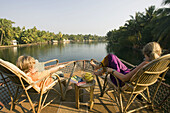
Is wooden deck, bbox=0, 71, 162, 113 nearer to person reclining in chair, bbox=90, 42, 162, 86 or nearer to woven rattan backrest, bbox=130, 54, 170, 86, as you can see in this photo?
person reclining in chair, bbox=90, 42, 162, 86

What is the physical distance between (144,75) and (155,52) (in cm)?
35

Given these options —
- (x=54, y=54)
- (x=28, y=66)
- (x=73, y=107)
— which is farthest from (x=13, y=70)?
(x=54, y=54)

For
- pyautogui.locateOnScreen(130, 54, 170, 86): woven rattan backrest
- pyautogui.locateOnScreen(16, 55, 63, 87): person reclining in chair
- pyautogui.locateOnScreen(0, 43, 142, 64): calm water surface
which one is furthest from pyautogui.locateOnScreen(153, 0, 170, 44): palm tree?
pyautogui.locateOnScreen(16, 55, 63, 87): person reclining in chair

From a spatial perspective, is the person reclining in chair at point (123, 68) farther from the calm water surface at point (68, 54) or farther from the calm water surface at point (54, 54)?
the calm water surface at point (54, 54)

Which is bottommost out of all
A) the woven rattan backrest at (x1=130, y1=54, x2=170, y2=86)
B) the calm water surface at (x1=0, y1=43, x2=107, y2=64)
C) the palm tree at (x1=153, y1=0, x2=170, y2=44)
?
the calm water surface at (x1=0, y1=43, x2=107, y2=64)

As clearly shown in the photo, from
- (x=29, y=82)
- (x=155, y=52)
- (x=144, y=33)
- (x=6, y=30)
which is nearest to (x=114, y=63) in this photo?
(x=155, y=52)

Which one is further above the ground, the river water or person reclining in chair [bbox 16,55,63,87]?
person reclining in chair [bbox 16,55,63,87]

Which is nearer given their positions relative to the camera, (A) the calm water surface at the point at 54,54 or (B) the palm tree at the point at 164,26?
(B) the palm tree at the point at 164,26

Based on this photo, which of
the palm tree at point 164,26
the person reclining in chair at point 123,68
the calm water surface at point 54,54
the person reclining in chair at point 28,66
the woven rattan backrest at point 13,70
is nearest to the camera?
Answer: the woven rattan backrest at point 13,70

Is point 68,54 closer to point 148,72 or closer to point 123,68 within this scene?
point 123,68

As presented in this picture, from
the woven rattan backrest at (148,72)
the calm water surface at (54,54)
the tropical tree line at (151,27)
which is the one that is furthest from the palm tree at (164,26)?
the woven rattan backrest at (148,72)

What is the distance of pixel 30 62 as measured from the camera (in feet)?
4.68

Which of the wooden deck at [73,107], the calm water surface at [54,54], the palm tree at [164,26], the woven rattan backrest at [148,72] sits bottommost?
the calm water surface at [54,54]

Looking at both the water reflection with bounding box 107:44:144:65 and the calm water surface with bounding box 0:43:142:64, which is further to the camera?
the calm water surface with bounding box 0:43:142:64
